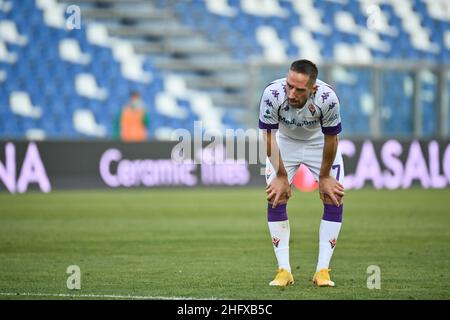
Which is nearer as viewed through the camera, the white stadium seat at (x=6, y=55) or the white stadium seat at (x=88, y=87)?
the white stadium seat at (x=6, y=55)

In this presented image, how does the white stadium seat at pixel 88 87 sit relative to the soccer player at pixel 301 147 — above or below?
above

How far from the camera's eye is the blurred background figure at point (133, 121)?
23.2 m

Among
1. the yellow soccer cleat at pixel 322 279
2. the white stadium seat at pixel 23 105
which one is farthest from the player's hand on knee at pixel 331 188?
the white stadium seat at pixel 23 105

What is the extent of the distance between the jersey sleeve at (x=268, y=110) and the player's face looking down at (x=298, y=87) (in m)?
0.25

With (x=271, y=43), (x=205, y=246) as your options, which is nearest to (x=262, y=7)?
(x=271, y=43)

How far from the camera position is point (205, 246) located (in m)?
11.9

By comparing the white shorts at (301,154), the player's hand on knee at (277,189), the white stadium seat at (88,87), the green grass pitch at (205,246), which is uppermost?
the white stadium seat at (88,87)

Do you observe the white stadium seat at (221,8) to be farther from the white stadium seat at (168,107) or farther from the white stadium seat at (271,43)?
the white stadium seat at (168,107)

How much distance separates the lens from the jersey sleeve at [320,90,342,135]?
8.30 meters

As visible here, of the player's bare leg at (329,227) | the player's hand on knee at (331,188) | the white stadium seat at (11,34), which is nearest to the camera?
the player's hand on knee at (331,188)

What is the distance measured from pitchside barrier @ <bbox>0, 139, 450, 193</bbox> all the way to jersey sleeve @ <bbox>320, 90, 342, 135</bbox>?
41.4ft

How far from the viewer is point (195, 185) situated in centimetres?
2238

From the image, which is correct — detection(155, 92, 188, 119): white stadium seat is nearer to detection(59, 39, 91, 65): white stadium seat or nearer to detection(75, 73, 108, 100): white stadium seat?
detection(75, 73, 108, 100): white stadium seat
